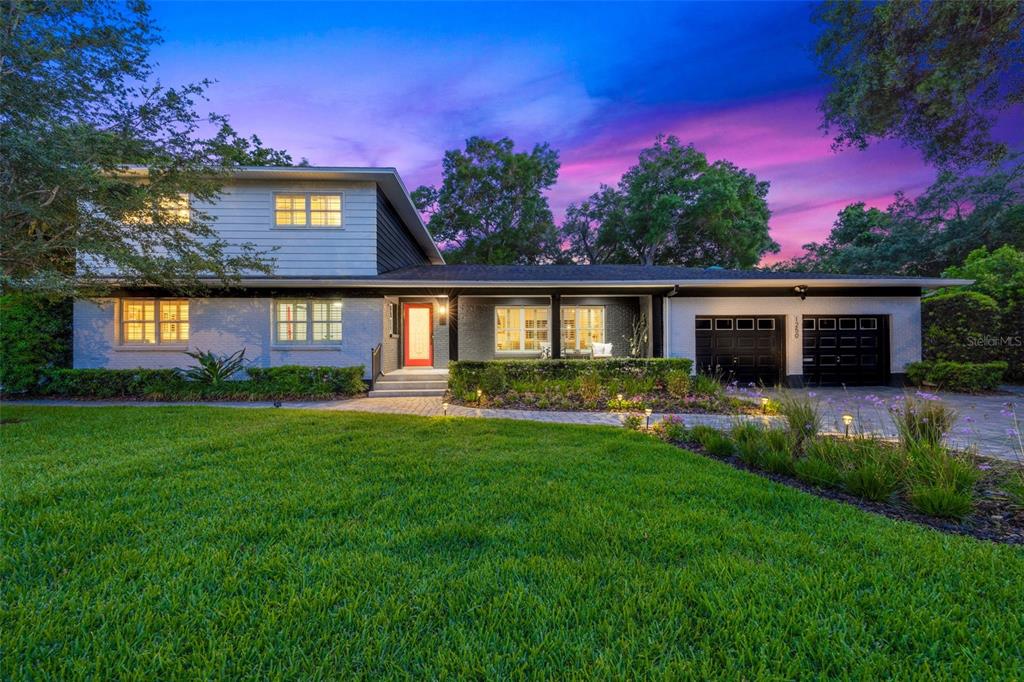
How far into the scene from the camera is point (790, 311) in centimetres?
1138

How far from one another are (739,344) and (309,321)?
11917 mm

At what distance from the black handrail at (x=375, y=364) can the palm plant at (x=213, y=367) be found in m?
3.17

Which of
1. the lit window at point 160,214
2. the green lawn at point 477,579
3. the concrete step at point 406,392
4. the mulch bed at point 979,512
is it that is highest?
the lit window at point 160,214

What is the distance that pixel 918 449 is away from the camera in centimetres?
363

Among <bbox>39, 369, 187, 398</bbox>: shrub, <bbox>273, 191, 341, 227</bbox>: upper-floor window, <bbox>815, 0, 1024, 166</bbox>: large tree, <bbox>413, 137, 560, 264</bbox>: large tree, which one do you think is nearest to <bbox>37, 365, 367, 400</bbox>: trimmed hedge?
<bbox>39, 369, 187, 398</bbox>: shrub

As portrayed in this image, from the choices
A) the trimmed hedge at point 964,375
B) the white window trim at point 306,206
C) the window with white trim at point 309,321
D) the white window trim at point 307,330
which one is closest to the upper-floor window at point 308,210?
the white window trim at point 306,206

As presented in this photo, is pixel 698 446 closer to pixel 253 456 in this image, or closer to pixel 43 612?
pixel 253 456

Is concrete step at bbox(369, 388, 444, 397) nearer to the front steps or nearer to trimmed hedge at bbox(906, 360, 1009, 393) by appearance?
the front steps

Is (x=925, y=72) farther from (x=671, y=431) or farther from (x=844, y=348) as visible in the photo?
(x=671, y=431)

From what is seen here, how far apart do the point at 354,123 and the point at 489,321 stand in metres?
8.56

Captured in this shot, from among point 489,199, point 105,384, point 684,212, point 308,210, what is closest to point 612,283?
point 308,210

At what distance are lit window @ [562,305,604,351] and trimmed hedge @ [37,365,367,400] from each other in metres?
7.06

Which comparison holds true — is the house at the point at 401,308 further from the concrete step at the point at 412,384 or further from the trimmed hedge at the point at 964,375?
the trimmed hedge at the point at 964,375

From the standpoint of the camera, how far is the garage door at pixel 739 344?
456 inches
